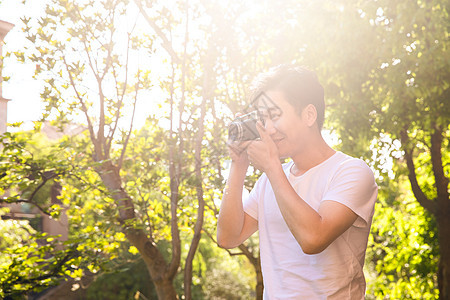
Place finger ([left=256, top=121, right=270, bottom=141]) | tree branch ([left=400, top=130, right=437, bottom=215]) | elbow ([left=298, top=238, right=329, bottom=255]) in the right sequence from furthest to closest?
1. tree branch ([left=400, top=130, right=437, bottom=215])
2. finger ([left=256, top=121, right=270, bottom=141])
3. elbow ([left=298, top=238, right=329, bottom=255])

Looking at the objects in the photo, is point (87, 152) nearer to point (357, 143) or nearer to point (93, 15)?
point (93, 15)

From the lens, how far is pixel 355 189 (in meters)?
1.81

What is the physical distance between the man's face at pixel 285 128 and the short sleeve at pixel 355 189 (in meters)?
0.21

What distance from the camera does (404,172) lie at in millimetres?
8281

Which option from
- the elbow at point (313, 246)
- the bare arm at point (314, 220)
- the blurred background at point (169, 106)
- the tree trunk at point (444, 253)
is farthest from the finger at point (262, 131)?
the tree trunk at point (444, 253)

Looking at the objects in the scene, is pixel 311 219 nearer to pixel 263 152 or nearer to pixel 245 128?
pixel 263 152

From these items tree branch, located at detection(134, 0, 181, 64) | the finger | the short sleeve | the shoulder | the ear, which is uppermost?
tree branch, located at detection(134, 0, 181, 64)

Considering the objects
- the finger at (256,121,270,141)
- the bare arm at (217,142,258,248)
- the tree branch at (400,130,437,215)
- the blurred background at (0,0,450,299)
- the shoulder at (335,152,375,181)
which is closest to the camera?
the shoulder at (335,152,375,181)

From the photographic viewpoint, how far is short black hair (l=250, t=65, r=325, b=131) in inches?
81.6

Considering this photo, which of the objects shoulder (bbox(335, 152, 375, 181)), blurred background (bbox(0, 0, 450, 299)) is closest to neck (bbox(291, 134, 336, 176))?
shoulder (bbox(335, 152, 375, 181))

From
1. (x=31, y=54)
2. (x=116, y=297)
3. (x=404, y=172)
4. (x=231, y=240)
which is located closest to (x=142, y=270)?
(x=116, y=297)

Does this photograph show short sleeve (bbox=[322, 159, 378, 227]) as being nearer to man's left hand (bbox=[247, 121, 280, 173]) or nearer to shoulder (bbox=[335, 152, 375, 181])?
shoulder (bbox=[335, 152, 375, 181])

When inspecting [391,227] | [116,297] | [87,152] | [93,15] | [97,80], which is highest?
[93,15]

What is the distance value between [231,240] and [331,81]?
18.4 feet
